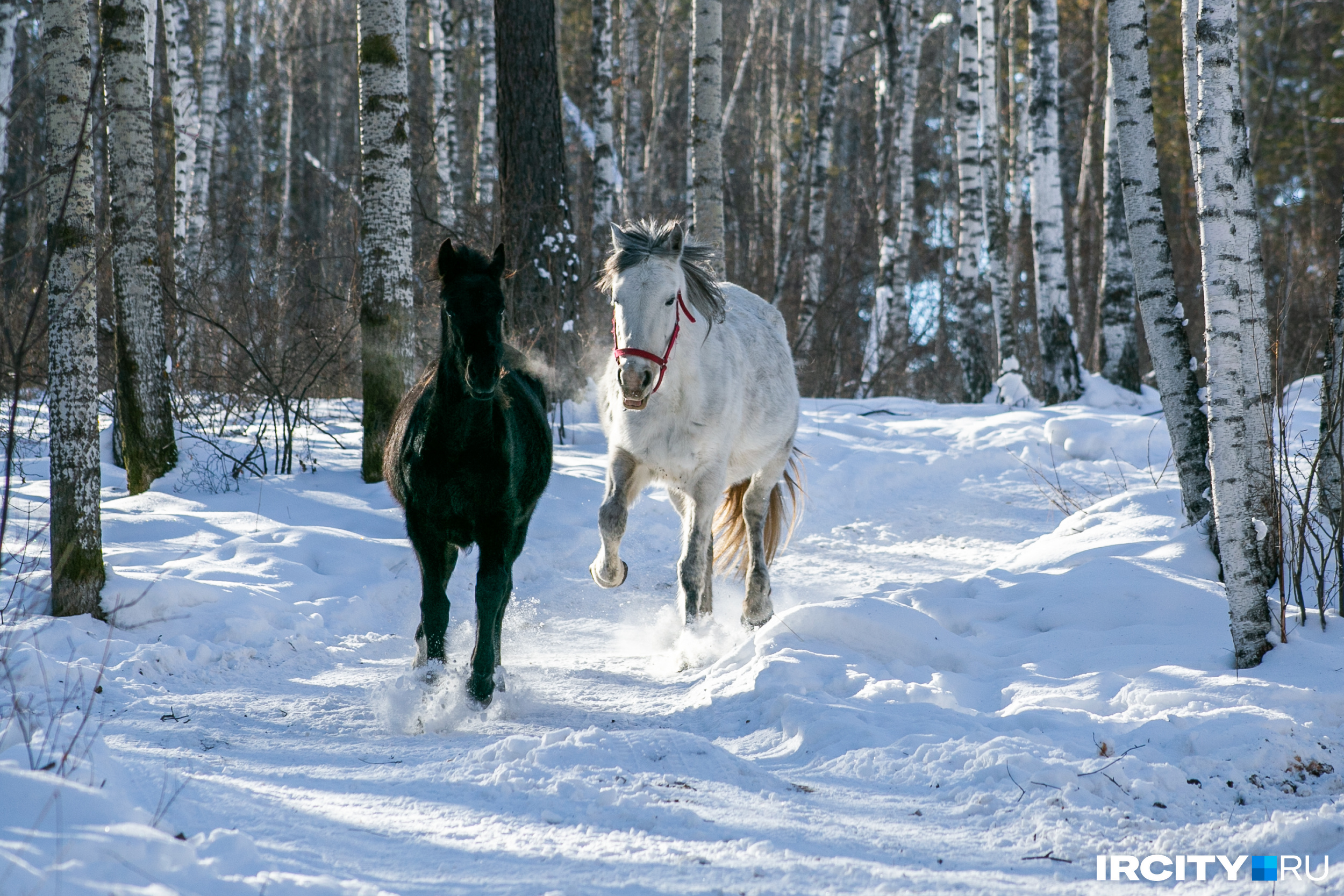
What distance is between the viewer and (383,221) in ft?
24.8

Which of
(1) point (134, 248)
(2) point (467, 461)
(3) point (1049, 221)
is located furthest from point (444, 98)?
(2) point (467, 461)

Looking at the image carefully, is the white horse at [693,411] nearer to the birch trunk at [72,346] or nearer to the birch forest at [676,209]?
the birch forest at [676,209]

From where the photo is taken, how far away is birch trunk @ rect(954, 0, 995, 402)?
14305mm

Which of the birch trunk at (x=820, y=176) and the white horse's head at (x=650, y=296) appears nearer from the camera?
the white horse's head at (x=650, y=296)

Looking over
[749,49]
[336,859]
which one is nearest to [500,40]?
[336,859]

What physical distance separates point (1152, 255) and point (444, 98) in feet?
47.4

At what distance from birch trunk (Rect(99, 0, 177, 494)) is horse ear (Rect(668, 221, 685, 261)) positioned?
4.36 meters

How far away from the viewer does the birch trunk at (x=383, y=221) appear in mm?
7422

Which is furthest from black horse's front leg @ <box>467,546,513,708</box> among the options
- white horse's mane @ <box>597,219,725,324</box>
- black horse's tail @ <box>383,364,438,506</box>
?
white horse's mane @ <box>597,219,725,324</box>

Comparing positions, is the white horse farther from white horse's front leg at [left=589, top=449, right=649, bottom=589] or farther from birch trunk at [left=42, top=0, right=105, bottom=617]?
birch trunk at [left=42, top=0, right=105, bottom=617]

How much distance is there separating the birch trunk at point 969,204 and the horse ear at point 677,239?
10666 mm

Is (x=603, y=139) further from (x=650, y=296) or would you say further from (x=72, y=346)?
(x=72, y=346)
